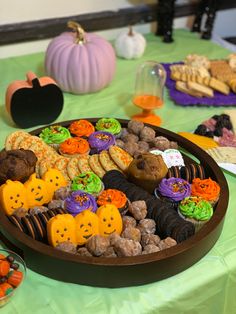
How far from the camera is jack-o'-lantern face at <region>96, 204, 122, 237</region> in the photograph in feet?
3.07

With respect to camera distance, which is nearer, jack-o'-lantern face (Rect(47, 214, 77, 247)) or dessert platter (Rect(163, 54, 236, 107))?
jack-o'-lantern face (Rect(47, 214, 77, 247))

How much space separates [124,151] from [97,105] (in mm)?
454

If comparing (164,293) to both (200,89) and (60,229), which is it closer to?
(60,229)

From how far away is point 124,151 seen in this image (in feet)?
3.88

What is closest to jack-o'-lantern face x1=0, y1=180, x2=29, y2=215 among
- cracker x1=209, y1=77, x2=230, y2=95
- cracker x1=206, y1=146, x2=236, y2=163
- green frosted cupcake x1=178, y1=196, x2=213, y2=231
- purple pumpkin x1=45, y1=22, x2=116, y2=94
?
green frosted cupcake x1=178, y1=196, x2=213, y2=231

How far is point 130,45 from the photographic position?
1905 mm

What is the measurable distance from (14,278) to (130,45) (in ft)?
4.17

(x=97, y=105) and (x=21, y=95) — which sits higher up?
(x=21, y=95)

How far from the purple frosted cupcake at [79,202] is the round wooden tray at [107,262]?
112 mm

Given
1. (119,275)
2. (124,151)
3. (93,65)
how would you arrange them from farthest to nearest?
(93,65)
(124,151)
(119,275)

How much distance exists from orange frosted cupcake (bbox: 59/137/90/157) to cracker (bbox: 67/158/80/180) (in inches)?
1.0

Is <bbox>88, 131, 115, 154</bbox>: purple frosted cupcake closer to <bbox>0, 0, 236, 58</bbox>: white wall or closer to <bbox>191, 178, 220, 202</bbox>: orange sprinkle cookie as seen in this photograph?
<bbox>191, 178, 220, 202</bbox>: orange sprinkle cookie

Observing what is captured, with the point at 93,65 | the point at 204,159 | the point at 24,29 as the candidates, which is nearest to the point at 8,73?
the point at 24,29

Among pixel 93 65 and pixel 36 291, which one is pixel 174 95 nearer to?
pixel 93 65
